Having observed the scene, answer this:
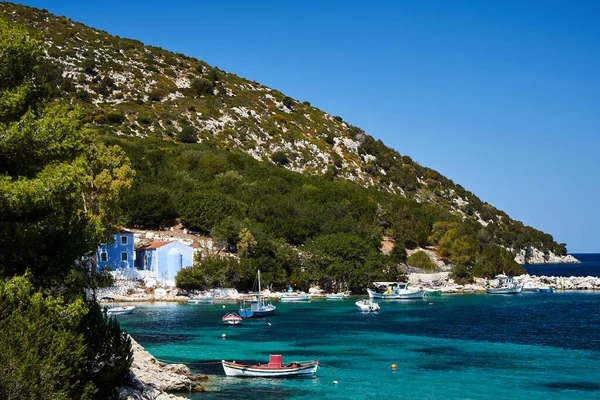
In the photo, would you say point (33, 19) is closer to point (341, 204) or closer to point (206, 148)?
point (206, 148)

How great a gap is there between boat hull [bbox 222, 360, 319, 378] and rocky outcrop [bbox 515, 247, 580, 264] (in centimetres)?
11816

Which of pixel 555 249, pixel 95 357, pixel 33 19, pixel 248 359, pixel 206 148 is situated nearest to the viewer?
pixel 95 357

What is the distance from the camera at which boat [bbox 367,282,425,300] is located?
2965 inches

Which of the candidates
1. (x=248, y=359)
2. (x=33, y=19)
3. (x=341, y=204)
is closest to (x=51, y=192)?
(x=248, y=359)

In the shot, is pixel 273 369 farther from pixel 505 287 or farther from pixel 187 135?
pixel 187 135

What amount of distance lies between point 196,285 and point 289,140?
60875 millimetres

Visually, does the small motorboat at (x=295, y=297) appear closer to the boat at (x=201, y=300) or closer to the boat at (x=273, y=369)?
the boat at (x=201, y=300)

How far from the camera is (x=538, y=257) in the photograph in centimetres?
15675

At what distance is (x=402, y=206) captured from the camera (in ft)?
356

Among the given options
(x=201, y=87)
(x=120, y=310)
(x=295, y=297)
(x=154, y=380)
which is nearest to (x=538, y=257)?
(x=201, y=87)

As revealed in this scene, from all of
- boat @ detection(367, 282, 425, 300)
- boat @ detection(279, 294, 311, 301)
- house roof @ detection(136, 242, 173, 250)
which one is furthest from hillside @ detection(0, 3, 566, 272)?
boat @ detection(279, 294, 311, 301)

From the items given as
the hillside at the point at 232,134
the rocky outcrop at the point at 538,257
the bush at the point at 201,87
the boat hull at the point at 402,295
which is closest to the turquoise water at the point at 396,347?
the boat hull at the point at 402,295

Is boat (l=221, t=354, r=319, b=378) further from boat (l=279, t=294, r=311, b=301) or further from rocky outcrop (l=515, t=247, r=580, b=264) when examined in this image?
rocky outcrop (l=515, t=247, r=580, b=264)

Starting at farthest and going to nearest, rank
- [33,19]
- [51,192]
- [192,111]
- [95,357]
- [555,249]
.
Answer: [555,249], [33,19], [192,111], [95,357], [51,192]
